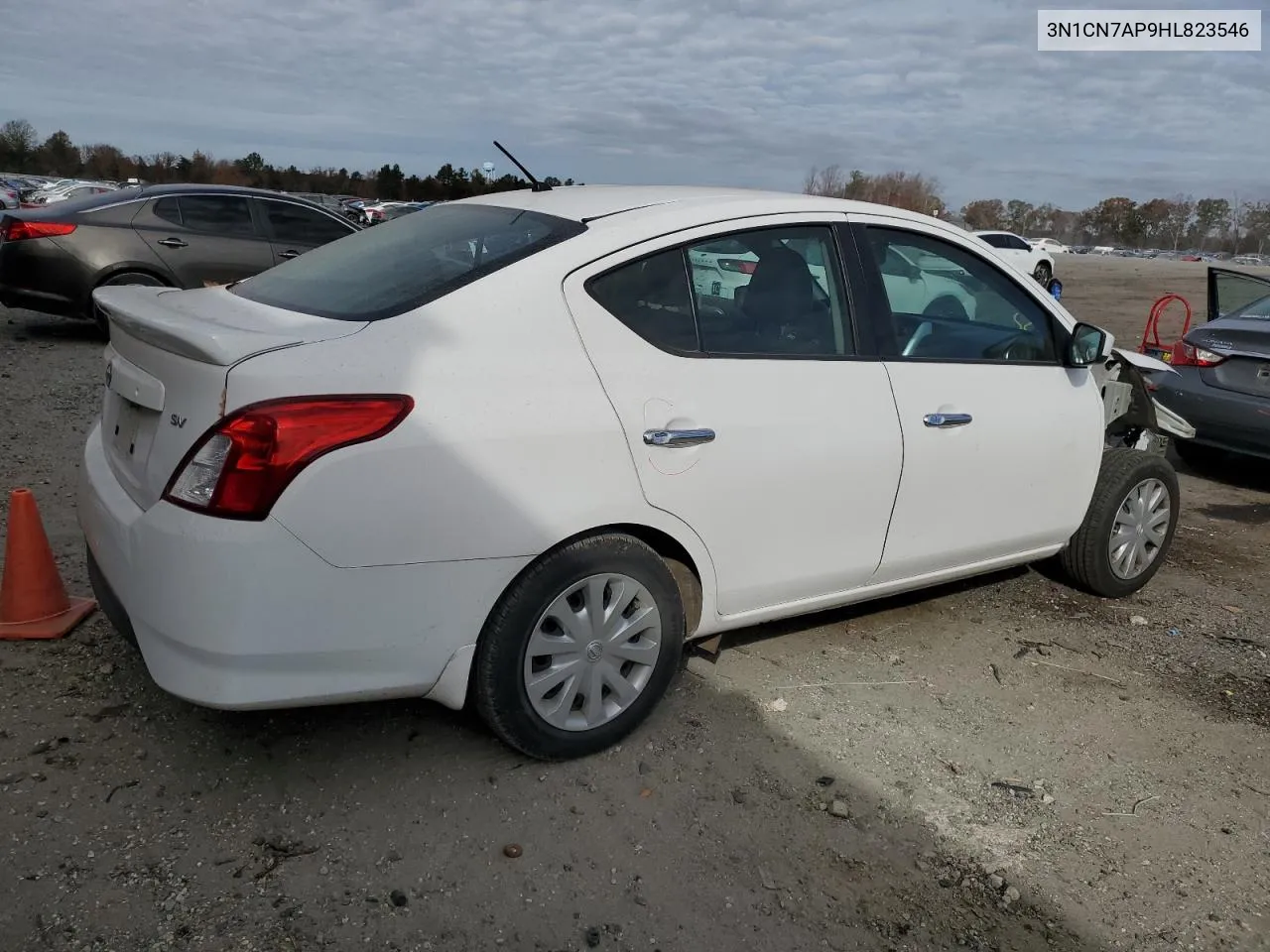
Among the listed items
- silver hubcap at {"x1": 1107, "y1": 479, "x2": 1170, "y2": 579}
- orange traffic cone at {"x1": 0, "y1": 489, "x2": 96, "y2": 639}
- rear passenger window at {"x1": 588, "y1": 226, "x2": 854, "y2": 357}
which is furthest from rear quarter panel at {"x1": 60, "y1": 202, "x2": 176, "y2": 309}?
silver hubcap at {"x1": 1107, "y1": 479, "x2": 1170, "y2": 579}

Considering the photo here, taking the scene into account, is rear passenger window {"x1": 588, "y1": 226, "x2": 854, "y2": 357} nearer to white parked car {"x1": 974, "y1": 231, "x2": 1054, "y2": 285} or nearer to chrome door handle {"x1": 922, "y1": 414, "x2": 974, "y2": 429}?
chrome door handle {"x1": 922, "y1": 414, "x2": 974, "y2": 429}

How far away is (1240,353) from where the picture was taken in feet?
21.9

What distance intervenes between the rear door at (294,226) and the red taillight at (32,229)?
182cm

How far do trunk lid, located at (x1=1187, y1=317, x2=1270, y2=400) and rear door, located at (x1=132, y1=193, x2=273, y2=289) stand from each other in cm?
823

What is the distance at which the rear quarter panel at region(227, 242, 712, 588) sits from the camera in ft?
8.10

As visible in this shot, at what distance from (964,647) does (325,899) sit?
2675 millimetres

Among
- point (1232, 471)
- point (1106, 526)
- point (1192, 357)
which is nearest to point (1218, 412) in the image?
point (1192, 357)

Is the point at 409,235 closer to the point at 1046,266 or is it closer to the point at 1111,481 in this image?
the point at 1111,481

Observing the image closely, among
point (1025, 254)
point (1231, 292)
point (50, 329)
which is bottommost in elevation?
point (50, 329)

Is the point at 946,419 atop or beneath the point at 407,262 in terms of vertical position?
beneath

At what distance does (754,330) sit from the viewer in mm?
3281

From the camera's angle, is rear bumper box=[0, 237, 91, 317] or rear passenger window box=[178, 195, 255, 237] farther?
rear passenger window box=[178, 195, 255, 237]

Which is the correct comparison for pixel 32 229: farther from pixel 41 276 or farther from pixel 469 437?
pixel 469 437

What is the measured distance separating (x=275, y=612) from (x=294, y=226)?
8.91m
